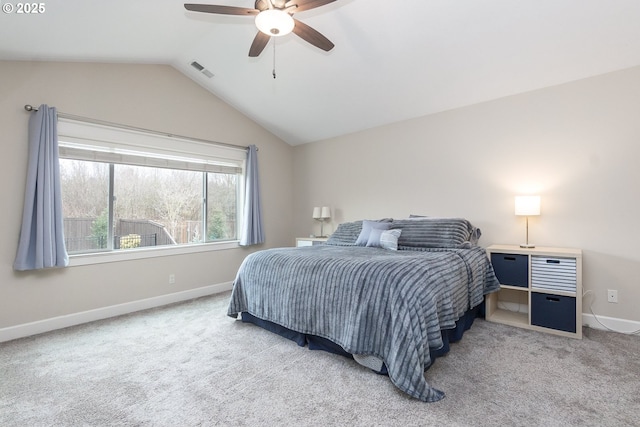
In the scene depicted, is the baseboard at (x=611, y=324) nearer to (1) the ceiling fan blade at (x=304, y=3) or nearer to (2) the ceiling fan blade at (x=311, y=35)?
(2) the ceiling fan blade at (x=311, y=35)

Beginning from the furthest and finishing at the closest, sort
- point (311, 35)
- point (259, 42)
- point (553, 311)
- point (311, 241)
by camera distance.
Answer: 1. point (311, 241)
2. point (553, 311)
3. point (259, 42)
4. point (311, 35)

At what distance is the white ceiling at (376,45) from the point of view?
2.36m

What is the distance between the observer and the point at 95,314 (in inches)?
125

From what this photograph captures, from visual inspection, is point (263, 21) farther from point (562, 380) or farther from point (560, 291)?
point (560, 291)

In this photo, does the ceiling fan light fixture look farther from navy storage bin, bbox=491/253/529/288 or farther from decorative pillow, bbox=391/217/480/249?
navy storage bin, bbox=491/253/529/288

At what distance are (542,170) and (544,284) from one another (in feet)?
3.80

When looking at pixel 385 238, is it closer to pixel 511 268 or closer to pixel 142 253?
pixel 511 268

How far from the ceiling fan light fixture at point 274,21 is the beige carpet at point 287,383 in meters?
2.29

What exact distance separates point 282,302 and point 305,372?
0.60m

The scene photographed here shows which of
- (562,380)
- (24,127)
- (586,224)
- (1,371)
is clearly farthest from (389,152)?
(1,371)

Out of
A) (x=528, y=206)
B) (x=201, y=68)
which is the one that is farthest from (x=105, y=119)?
(x=528, y=206)

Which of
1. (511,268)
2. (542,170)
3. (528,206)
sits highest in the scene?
(542,170)

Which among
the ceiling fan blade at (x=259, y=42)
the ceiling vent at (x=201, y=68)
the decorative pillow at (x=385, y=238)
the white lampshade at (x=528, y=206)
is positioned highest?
the ceiling vent at (x=201, y=68)

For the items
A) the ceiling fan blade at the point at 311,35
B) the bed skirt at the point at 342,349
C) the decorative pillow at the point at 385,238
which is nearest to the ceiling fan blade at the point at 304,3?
the ceiling fan blade at the point at 311,35
